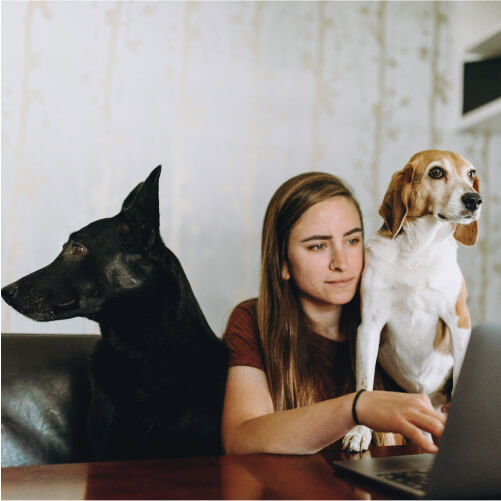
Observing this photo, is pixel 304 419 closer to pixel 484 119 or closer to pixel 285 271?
pixel 285 271

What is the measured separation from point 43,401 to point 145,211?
57 centimetres

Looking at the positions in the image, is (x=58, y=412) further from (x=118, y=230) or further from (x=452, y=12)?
(x=452, y=12)

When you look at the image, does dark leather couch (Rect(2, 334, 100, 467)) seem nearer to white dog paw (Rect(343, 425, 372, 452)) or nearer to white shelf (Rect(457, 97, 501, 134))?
white dog paw (Rect(343, 425, 372, 452))

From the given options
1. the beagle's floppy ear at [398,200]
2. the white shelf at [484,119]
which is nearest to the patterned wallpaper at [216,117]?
the white shelf at [484,119]

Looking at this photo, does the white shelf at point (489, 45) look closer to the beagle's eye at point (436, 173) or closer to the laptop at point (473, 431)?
the beagle's eye at point (436, 173)

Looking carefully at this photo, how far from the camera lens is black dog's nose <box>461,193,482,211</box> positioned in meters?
1.19

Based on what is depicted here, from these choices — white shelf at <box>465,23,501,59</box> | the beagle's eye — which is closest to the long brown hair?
the beagle's eye

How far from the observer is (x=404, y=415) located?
0.79 meters

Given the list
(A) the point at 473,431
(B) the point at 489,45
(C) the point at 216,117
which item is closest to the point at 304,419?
(A) the point at 473,431

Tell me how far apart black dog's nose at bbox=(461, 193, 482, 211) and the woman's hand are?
1.76ft

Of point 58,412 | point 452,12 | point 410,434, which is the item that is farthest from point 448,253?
point 452,12

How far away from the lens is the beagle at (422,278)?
4.05ft

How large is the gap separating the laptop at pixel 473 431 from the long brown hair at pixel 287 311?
66 cm

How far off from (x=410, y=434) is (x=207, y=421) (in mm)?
623
